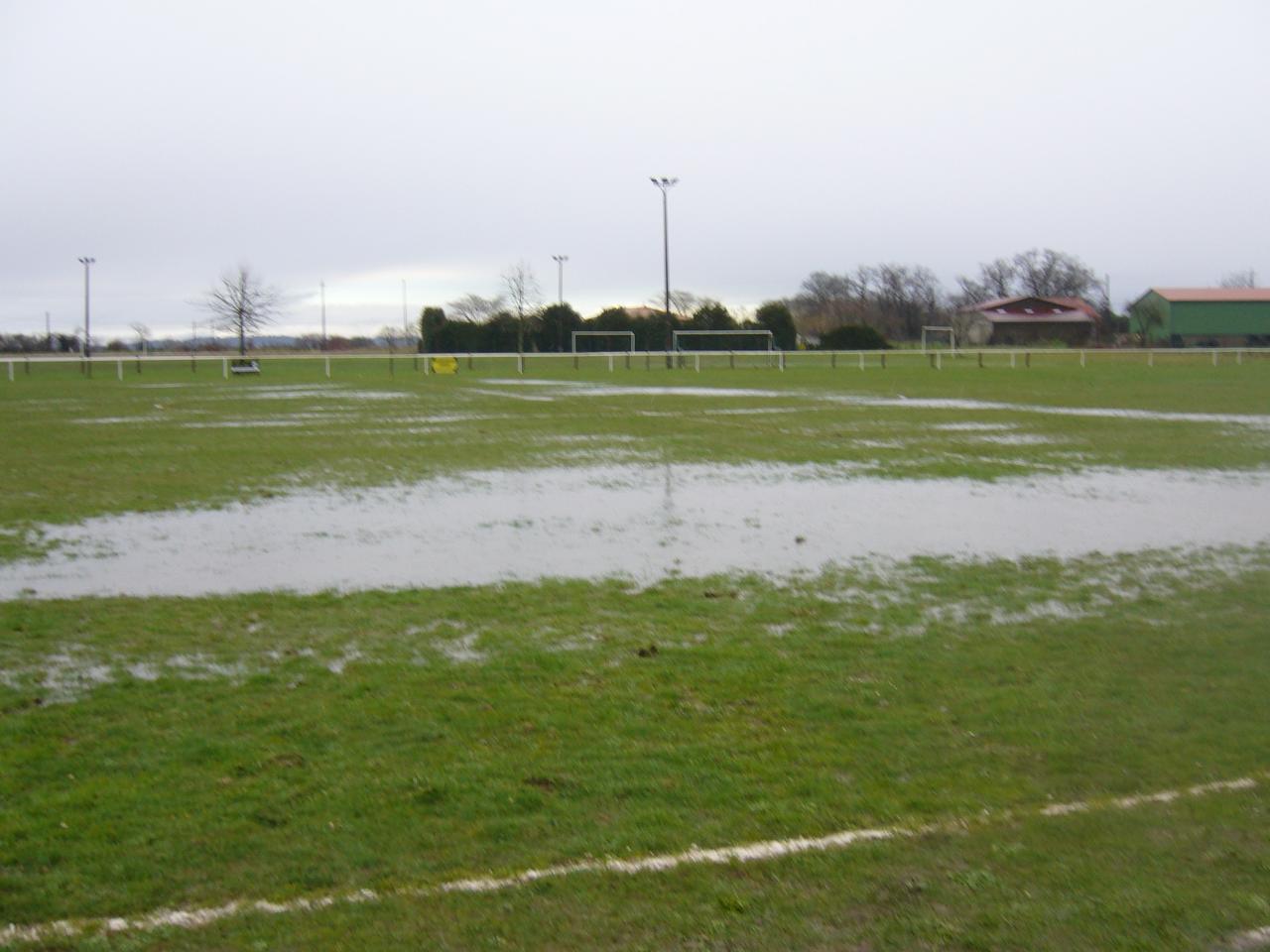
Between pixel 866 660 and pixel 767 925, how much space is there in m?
3.30

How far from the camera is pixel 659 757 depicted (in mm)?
5367

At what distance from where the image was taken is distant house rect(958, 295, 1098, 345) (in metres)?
96.9

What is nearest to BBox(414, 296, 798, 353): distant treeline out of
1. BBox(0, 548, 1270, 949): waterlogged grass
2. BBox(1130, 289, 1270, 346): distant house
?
BBox(1130, 289, 1270, 346): distant house

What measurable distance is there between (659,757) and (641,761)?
88 millimetres

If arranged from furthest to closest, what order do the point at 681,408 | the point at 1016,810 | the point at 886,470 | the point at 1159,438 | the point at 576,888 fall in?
1. the point at 681,408
2. the point at 1159,438
3. the point at 886,470
4. the point at 1016,810
5. the point at 576,888

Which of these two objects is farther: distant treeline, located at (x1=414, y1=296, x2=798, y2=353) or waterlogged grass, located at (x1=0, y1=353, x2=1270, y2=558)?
distant treeline, located at (x1=414, y1=296, x2=798, y2=353)

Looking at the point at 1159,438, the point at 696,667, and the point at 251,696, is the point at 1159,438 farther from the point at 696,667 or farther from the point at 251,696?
the point at 251,696

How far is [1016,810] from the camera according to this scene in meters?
4.76

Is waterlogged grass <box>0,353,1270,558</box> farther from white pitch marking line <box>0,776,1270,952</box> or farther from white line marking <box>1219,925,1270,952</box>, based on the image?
white line marking <box>1219,925,1270,952</box>

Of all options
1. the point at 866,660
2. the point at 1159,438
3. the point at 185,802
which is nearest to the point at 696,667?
the point at 866,660

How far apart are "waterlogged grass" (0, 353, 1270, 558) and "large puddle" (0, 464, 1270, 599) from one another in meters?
1.18

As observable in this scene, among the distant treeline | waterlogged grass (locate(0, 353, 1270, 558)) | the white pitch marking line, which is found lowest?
the white pitch marking line

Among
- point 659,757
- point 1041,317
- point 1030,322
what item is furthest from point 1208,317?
point 659,757

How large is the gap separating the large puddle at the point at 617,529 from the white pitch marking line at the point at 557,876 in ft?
17.0
